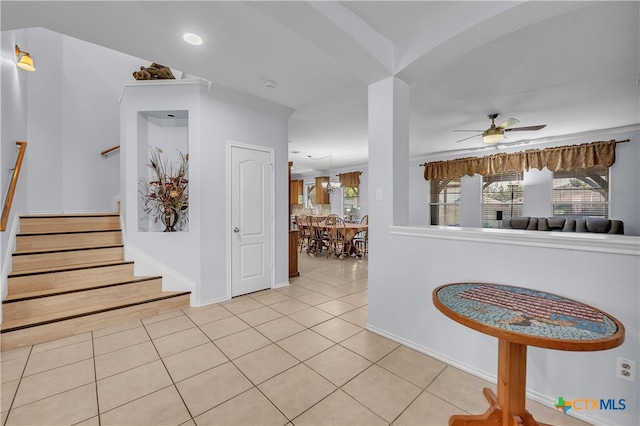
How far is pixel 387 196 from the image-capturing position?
2.40 m

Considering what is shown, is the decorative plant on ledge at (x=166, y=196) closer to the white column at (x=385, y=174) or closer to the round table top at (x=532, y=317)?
the white column at (x=385, y=174)

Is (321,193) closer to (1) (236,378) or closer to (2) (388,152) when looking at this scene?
(2) (388,152)

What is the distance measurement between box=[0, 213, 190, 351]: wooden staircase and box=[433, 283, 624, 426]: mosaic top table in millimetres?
3016

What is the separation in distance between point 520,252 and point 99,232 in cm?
440

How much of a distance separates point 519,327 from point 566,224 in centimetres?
555

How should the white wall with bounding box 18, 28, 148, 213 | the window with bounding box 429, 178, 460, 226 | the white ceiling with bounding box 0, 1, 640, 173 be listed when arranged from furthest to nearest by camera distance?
the window with bounding box 429, 178, 460, 226, the white wall with bounding box 18, 28, 148, 213, the white ceiling with bounding box 0, 1, 640, 173

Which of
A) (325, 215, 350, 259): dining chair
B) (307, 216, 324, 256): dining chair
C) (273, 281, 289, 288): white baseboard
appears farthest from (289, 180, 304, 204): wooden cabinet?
(273, 281, 289, 288): white baseboard

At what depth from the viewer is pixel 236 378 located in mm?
1837

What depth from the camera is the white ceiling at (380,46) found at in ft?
5.96

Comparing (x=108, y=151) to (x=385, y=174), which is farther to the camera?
(x=108, y=151)

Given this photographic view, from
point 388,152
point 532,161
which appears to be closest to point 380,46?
point 388,152

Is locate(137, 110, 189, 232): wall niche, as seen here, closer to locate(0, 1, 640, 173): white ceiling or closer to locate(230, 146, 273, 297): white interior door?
locate(230, 146, 273, 297): white interior door

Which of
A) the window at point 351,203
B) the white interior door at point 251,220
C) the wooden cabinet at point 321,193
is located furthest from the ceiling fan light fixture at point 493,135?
the wooden cabinet at point 321,193

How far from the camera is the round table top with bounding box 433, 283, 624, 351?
3.34ft
